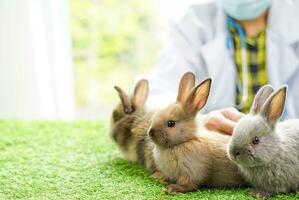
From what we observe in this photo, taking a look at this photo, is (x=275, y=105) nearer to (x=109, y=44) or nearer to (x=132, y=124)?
Result: (x=132, y=124)

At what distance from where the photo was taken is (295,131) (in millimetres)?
1412

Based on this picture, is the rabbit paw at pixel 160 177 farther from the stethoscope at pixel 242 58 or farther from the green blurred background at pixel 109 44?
the green blurred background at pixel 109 44

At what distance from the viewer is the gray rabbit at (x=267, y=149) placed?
1307mm

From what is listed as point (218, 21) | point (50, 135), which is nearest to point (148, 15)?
point (218, 21)

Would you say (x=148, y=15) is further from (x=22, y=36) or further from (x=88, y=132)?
(x=88, y=132)

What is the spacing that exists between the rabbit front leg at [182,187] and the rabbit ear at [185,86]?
0.71 feet

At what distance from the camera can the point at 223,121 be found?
1.59 m

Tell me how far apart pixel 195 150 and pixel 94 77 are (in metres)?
2.95

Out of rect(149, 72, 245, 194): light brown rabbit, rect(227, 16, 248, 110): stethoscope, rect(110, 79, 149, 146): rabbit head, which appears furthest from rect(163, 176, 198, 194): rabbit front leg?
Result: rect(227, 16, 248, 110): stethoscope

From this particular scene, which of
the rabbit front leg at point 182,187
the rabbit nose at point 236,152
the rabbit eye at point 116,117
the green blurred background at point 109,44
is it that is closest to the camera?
the rabbit nose at point 236,152

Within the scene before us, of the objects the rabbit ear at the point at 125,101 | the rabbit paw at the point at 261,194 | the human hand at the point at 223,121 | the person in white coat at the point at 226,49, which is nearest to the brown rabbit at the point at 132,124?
the rabbit ear at the point at 125,101

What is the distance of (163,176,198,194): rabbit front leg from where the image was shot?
1403 millimetres

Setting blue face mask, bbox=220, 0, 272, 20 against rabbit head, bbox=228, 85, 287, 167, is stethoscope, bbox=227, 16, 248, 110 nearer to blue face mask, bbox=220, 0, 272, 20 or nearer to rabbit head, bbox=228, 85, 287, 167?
blue face mask, bbox=220, 0, 272, 20

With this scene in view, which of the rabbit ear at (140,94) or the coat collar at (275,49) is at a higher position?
the coat collar at (275,49)
